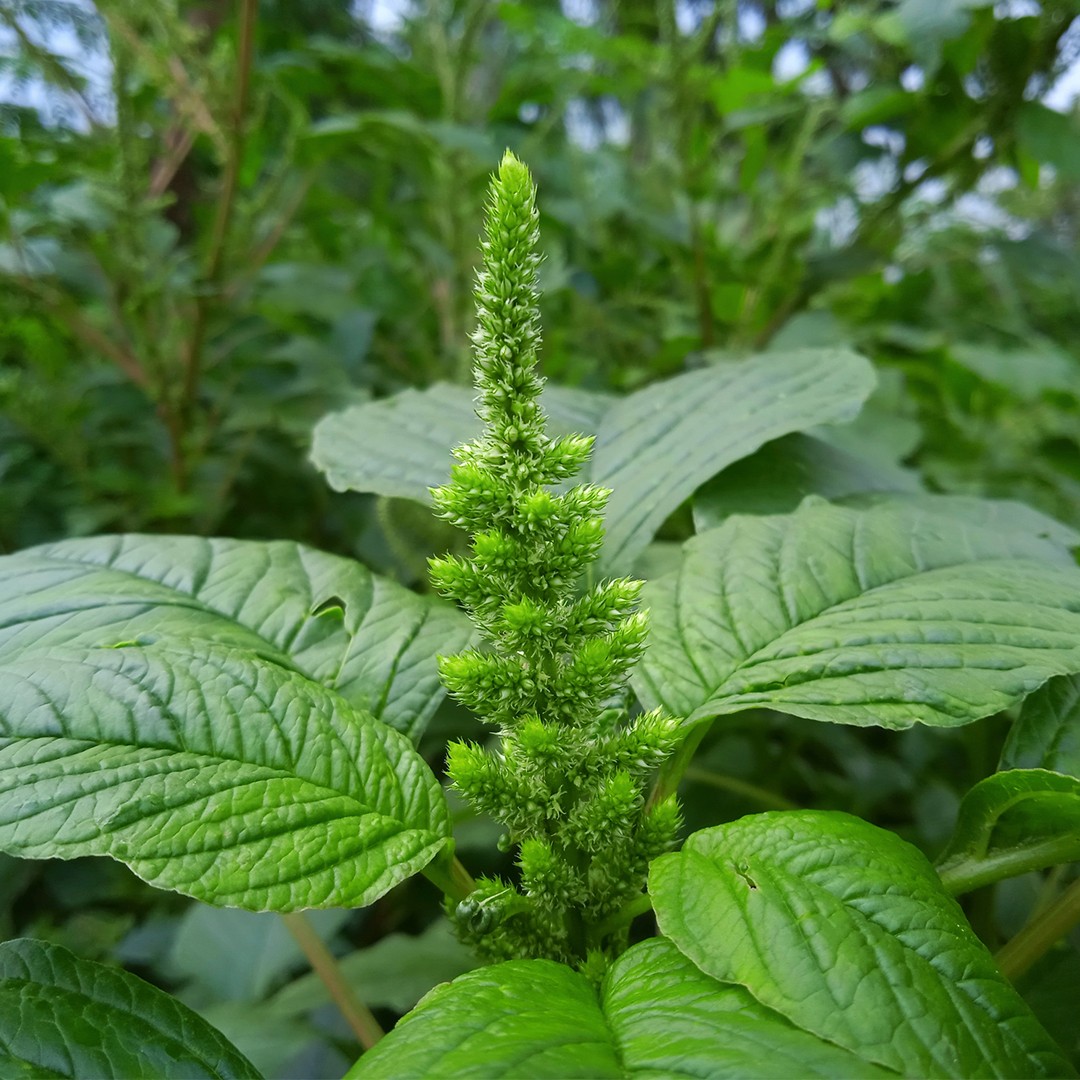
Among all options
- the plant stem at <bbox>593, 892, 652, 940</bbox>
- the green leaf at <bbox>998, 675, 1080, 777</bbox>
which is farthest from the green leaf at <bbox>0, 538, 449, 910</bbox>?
the green leaf at <bbox>998, 675, 1080, 777</bbox>

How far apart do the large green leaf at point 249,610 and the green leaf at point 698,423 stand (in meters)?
0.18

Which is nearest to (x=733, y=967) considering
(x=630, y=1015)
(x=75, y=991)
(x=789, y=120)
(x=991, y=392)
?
(x=630, y=1015)

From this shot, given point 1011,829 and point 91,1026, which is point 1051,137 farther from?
point 91,1026

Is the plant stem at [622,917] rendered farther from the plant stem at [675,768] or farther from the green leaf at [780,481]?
the green leaf at [780,481]

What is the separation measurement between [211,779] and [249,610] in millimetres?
230

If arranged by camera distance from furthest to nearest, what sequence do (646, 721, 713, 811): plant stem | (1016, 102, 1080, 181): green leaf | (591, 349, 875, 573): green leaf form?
(1016, 102, 1080, 181): green leaf
(591, 349, 875, 573): green leaf
(646, 721, 713, 811): plant stem

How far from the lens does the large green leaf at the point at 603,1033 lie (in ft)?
1.09

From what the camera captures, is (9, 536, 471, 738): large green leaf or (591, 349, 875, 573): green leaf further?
(591, 349, 875, 573): green leaf

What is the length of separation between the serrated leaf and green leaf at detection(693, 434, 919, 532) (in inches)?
15.1

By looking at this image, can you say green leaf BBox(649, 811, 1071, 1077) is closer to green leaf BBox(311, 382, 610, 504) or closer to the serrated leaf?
the serrated leaf

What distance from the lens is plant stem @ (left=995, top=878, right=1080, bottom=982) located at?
1.69 ft

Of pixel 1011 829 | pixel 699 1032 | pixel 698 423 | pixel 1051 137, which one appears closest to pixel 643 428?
pixel 698 423

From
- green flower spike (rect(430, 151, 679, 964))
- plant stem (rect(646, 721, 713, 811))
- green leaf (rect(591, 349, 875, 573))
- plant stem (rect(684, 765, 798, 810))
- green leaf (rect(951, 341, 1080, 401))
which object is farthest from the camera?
green leaf (rect(951, 341, 1080, 401))

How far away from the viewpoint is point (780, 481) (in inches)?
30.9
